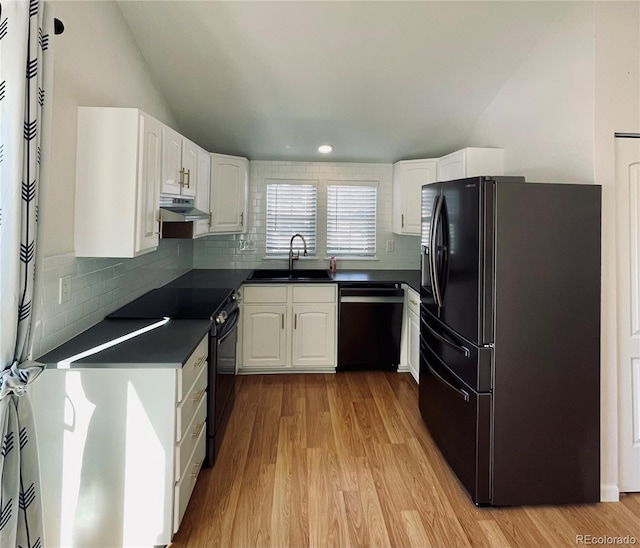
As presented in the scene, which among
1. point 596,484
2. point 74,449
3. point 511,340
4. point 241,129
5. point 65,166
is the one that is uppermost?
point 241,129

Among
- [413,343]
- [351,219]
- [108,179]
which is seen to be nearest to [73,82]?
[108,179]

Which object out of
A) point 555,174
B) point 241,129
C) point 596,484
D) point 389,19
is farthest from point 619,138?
point 241,129

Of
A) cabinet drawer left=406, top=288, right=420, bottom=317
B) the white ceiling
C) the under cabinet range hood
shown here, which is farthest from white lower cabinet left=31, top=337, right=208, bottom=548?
→ cabinet drawer left=406, top=288, right=420, bottom=317

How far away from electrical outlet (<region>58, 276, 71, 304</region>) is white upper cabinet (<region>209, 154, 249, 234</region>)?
170 centimetres

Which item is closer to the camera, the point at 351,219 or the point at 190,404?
the point at 190,404

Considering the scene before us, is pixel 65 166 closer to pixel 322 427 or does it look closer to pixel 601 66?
pixel 322 427

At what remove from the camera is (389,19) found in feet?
7.48

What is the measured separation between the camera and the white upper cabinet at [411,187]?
3693 millimetres

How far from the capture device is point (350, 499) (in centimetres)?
193

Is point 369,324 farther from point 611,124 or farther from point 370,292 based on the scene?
point 611,124

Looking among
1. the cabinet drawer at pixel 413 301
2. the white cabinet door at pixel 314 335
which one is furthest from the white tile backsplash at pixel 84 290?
the cabinet drawer at pixel 413 301

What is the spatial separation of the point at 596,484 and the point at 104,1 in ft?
11.7

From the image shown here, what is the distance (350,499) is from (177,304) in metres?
1.52

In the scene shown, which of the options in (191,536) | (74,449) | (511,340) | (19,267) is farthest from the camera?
(511,340)
